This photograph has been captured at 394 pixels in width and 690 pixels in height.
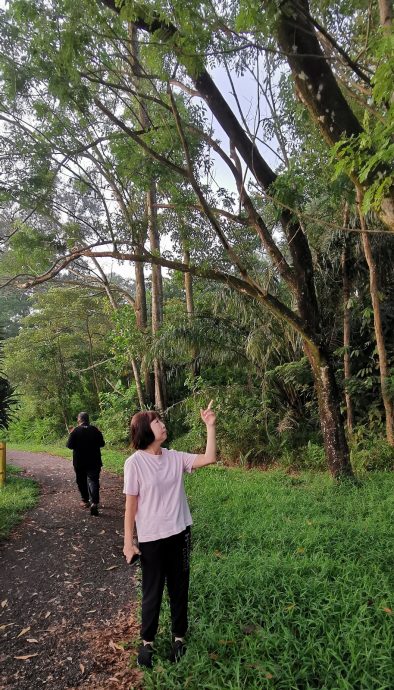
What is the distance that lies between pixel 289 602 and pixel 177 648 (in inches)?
34.1

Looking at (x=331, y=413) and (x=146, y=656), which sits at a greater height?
(x=331, y=413)

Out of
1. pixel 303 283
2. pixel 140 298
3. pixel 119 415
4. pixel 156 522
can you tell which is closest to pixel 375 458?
pixel 303 283

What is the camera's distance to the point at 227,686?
2.56 m

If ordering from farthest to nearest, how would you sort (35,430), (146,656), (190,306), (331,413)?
(35,430) < (190,306) < (331,413) < (146,656)

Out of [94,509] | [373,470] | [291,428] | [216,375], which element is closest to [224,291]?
[216,375]

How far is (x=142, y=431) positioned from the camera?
2.81m

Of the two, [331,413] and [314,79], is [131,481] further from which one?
[331,413]

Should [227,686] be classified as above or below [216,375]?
below

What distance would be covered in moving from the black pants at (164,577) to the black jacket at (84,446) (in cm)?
374

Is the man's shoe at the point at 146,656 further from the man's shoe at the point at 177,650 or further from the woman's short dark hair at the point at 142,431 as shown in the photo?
the woman's short dark hair at the point at 142,431

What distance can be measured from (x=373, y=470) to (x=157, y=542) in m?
5.55

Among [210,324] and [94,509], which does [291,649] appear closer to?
[94,509]

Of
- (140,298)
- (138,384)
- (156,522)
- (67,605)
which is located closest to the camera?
(156,522)

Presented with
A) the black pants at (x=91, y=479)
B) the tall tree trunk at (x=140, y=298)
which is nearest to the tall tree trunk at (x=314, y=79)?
the black pants at (x=91, y=479)
